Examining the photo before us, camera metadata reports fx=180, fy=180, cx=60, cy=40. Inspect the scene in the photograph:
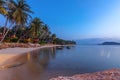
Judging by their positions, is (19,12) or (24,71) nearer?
→ (24,71)

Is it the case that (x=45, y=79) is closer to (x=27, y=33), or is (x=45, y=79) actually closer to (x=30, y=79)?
(x=30, y=79)

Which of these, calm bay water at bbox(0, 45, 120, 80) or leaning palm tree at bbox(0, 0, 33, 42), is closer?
calm bay water at bbox(0, 45, 120, 80)

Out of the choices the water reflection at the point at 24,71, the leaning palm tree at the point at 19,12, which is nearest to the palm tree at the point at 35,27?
the leaning palm tree at the point at 19,12

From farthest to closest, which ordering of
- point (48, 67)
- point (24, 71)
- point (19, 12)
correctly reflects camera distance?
1. point (19, 12)
2. point (48, 67)
3. point (24, 71)

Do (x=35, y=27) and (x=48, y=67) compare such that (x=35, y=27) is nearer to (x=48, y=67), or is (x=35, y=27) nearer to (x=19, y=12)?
(x=19, y=12)

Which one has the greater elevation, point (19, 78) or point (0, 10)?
point (0, 10)

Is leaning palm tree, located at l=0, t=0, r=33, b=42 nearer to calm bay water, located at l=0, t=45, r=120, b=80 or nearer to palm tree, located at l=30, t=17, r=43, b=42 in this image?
calm bay water, located at l=0, t=45, r=120, b=80

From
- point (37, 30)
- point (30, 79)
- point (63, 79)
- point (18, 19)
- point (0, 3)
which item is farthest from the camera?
point (37, 30)

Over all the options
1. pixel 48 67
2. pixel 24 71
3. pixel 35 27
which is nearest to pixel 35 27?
pixel 35 27

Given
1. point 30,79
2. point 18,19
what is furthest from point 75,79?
point 18,19

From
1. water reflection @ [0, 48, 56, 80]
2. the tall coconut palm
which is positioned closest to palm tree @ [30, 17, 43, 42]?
the tall coconut palm

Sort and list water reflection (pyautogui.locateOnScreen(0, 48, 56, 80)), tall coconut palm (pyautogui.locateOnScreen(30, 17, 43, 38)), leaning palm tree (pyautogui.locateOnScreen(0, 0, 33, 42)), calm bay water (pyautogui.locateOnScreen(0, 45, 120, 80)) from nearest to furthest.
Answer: water reflection (pyautogui.locateOnScreen(0, 48, 56, 80)), calm bay water (pyautogui.locateOnScreen(0, 45, 120, 80)), leaning palm tree (pyautogui.locateOnScreen(0, 0, 33, 42)), tall coconut palm (pyautogui.locateOnScreen(30, 17, 43, 38))

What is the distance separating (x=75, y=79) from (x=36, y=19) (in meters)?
57.9

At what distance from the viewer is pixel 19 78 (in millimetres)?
9516
